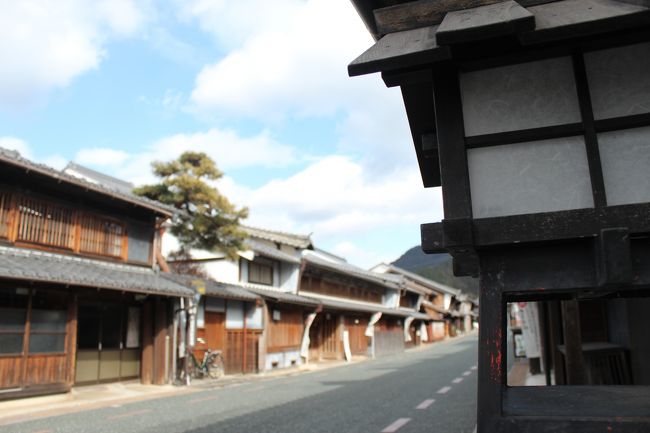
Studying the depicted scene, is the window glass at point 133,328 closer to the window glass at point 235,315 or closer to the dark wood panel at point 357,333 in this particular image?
the window glass at point 235,315

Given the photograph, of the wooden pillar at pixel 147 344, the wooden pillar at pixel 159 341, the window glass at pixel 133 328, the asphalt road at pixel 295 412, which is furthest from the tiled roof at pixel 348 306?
the asphalt road at pixel 295 412

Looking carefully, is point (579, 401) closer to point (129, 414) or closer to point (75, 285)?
point (129, 414)

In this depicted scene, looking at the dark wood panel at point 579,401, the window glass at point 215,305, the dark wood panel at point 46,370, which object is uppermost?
the window glass at point 215,305

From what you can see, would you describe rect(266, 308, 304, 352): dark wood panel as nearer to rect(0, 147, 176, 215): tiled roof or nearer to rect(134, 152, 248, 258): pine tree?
rect(134, 152, 248, 258): pine tree

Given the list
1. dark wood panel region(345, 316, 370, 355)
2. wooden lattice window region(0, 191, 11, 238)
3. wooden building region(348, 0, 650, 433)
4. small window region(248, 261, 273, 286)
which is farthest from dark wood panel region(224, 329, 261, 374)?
wooden building region(348, 0, 650, 433)

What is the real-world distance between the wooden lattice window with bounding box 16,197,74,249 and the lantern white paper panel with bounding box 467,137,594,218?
13.1 metres

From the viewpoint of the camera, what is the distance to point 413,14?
4.40 meters

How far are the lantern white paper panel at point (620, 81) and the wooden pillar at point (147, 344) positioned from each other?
628 inches

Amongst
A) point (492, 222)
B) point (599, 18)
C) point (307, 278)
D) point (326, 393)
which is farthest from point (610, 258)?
point (307, 278)

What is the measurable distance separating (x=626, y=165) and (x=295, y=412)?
8.36 m

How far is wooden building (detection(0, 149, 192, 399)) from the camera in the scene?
12453mm

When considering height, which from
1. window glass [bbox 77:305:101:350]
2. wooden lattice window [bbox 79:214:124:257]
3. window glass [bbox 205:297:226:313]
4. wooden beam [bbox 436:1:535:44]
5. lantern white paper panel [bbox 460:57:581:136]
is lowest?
window glass [bbox 77:305:101:350]

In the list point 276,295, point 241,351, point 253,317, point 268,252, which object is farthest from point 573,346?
point 268,252

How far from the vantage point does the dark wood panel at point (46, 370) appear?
1245 centimetres
